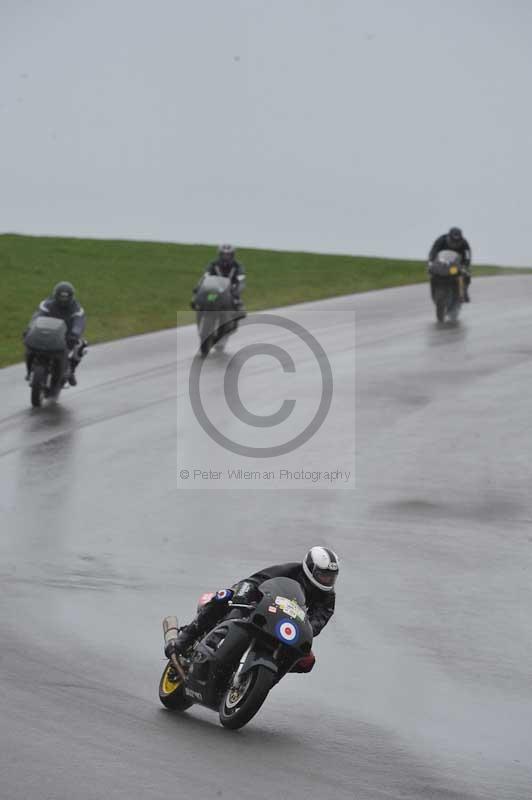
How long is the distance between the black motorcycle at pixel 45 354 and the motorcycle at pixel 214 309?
5053 millimetres

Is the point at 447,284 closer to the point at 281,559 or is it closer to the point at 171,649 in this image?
the point at 281,559

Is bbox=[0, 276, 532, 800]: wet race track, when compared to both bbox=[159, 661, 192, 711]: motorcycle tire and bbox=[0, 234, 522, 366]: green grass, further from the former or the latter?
bbox=[0, 234, 522, 366]: green grass

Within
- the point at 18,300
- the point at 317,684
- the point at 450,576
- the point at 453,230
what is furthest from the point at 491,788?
the point at 18,300

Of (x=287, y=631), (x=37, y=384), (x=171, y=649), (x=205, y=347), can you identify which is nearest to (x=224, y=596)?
(x=171, y=649)

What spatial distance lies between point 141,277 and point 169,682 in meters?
31.7

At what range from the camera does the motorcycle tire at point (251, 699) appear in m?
8.32

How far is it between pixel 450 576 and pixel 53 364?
9.32m

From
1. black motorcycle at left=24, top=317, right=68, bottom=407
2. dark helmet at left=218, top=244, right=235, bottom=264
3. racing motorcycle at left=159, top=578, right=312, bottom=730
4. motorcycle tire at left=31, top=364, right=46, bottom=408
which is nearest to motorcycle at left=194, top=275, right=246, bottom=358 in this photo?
dark helmet at left=218, top=244, right=235, bottom=264

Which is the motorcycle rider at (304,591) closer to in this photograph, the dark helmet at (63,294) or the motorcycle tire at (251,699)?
the motorcycle tire at (251,699)

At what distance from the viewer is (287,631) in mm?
8461

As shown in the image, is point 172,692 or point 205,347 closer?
point 172,692

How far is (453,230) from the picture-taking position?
94.8 ft

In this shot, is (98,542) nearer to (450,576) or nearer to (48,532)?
(48,532)

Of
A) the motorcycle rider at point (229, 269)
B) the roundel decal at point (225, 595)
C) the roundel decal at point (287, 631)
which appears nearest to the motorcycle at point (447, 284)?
the motorcycle rider at point (229, 269)
